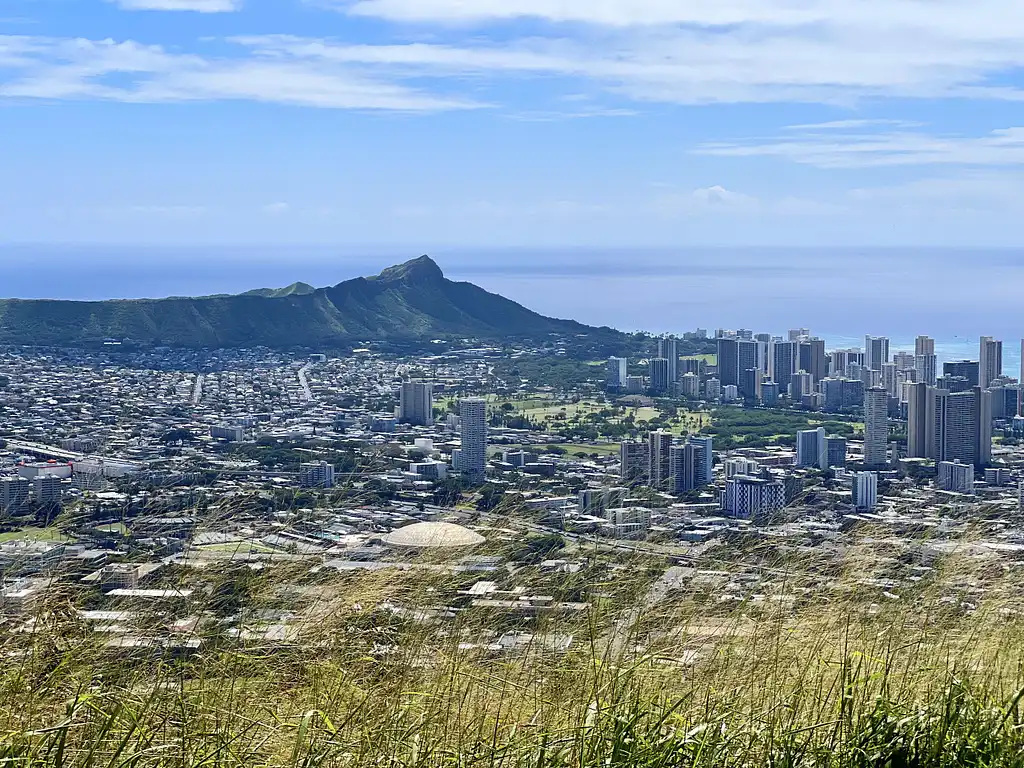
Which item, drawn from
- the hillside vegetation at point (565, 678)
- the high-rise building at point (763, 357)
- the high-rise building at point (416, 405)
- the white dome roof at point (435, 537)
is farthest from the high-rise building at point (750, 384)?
the hillside vegetation at point (565, 678)

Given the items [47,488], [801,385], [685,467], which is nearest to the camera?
[47,488]

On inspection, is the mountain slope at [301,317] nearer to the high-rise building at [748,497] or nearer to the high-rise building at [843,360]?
the high-rise building at [843,360]

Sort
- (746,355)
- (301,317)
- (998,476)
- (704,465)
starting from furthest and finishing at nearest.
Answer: (301,317) → (746,355) → (998,476) → (704,465)

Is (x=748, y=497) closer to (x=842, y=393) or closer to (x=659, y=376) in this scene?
(x=842, y=393)

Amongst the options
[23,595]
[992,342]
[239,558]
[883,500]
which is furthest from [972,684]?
[992,342]

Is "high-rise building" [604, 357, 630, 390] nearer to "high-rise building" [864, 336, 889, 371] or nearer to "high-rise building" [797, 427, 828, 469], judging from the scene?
"high-rise building" [864, 336, 889, 371]

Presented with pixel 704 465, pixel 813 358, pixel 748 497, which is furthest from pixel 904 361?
pixel 748 497
